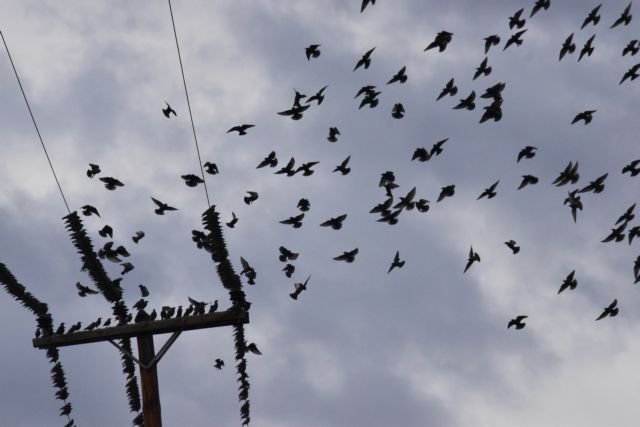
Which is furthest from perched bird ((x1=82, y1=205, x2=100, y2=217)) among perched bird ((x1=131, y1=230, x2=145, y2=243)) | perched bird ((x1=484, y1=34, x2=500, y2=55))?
perched bird ((x1=484, y1=34, x2=500, y2=55))

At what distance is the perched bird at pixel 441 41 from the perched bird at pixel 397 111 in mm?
1616

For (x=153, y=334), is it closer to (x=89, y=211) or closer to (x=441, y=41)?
(x=89, y=211)

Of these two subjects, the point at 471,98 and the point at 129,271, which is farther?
the point at 471,98

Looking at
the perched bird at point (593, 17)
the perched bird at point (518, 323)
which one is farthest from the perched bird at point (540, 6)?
the perched bird at point (518, 323)

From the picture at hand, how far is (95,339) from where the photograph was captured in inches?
658

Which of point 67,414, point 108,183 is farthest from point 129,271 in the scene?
point 67,414

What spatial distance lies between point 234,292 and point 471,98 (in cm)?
607

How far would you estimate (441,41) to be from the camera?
55.0ft

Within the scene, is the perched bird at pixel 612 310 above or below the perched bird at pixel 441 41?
below

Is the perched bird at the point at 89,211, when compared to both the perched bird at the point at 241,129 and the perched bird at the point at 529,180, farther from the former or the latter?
the perched bird at the point at 529,180

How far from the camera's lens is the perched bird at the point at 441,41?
16.5m

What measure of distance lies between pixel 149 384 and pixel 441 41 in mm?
7946

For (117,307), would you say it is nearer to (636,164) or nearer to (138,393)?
(138,393)

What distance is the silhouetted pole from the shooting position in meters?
15.3
